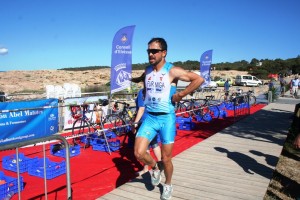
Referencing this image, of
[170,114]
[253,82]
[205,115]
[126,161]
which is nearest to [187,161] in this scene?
[126,161]

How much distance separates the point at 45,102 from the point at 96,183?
515cm

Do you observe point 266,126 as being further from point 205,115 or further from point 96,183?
point 96,183

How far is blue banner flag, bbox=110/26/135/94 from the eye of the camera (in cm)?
965

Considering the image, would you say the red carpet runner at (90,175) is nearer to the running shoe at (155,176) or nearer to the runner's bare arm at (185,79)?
the running shoe at (155,176)

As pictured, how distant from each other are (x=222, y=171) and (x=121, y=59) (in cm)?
577

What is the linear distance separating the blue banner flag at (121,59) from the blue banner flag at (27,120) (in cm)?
221

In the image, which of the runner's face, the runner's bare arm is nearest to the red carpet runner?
the runner's bare arm

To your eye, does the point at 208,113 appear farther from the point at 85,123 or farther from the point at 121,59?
the point at 85,123

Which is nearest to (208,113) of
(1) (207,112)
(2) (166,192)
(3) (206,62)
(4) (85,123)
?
(1) (207,112)

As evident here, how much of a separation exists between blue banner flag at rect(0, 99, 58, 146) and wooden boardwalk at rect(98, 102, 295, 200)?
4.77m

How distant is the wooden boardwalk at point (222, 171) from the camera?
4.20 metres

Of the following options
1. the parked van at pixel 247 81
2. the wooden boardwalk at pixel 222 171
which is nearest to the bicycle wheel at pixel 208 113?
the wooden boardwalk at pixel 222 171

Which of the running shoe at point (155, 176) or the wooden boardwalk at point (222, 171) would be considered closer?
the running shoe at point (155, 176)

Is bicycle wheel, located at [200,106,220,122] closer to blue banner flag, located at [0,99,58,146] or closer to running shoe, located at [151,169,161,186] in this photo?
blue banner flag, located at [0,99,58,146]
